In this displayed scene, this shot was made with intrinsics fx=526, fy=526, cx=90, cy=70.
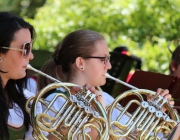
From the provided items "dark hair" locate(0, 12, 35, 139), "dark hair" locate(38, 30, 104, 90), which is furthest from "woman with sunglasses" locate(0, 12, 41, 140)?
"dark hair" locate(38, 30, 104, 90)

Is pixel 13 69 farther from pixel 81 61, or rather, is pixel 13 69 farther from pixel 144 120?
pixel 144 120

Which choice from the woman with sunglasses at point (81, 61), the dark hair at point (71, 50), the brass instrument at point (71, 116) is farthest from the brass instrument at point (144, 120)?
the dark hair at point (71, 50)

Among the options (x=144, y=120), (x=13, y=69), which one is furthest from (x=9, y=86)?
(x=144, y=120)

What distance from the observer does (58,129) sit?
272 centimetres

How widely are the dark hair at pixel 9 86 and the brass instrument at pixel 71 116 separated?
87mm

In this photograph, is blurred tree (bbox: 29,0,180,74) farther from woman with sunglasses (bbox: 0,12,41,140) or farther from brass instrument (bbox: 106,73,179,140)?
Answer: woman with sunglasses (bbox: 0,12,41,140)

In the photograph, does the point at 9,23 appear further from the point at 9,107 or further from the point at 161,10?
the point at 161,10

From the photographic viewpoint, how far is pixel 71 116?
2738 millimetres

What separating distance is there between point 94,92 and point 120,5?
12.9ft

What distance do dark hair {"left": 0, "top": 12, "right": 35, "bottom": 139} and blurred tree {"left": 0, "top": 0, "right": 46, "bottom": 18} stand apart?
9.76 meters

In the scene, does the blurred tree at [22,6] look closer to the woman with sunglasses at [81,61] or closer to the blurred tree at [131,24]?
the blurred tree at [131,24]

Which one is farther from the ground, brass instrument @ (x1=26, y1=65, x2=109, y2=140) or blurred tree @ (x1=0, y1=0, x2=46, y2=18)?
brass instrument @ (x1=26, y1=65, x2=109, y2=140)

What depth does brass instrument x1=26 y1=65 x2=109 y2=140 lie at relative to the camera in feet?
8.76

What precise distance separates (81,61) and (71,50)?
10cm
